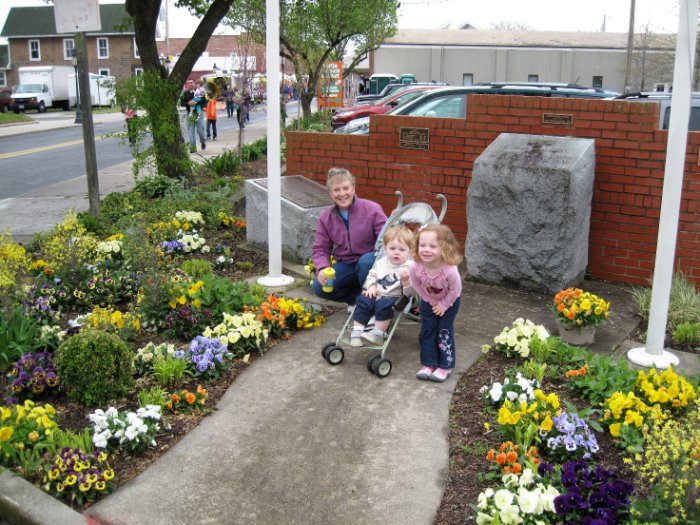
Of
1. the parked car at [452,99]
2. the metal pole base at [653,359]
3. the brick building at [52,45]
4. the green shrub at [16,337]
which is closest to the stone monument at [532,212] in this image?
the metal pole base at [653,359]

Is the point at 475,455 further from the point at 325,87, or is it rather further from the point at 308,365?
the point at 325,87

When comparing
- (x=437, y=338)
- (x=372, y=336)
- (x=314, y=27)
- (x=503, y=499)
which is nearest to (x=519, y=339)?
(x=437, y=338)

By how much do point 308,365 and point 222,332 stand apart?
685mm

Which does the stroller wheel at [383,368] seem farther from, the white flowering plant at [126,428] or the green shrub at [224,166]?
the green shrub at [224,166]

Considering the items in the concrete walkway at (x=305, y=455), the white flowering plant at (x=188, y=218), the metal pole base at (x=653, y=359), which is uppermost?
the white flowering plant at (x=188, y=218)

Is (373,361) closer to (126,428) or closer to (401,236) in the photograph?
(401,236)

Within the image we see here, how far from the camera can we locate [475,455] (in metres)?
4.01

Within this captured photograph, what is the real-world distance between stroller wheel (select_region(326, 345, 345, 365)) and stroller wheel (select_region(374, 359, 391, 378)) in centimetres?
36

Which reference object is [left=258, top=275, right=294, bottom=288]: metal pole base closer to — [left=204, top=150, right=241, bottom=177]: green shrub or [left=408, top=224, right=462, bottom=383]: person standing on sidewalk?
[left=408, top=224, right=462, bottom=383]: person standing on sidewalk

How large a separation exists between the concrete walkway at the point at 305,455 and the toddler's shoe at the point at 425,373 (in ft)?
0.18

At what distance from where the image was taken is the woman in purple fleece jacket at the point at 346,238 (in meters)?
5.94

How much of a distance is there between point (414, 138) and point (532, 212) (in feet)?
6.40

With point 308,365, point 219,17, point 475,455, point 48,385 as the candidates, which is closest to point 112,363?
point 48,385

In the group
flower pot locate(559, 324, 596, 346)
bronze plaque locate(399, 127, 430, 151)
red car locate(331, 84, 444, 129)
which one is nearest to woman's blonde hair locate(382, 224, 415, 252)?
flower pot locate(559, 324, 596, 346)
